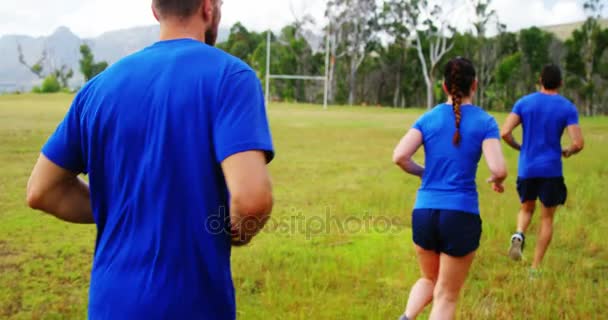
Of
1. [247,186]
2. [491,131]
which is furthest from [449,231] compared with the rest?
[247,186]

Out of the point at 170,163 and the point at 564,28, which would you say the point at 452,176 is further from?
the point at 564,28

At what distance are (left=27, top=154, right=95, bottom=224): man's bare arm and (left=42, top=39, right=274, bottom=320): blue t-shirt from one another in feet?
0.58

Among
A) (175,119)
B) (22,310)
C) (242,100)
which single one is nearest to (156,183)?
(175,119)

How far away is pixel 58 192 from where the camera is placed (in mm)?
1803

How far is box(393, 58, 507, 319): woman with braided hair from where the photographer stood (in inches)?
134

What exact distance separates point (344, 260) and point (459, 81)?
2768mm

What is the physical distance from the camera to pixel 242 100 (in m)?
1.58

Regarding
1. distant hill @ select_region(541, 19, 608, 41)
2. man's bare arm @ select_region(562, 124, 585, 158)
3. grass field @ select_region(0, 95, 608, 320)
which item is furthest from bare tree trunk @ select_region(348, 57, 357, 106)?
distant hill @ select_region(541, 19, 608, 41)

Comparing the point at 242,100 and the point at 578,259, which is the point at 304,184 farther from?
the point at 242,100

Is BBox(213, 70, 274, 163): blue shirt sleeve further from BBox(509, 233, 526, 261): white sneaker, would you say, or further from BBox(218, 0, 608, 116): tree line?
BBox(218, 0, 608, 116): tree line

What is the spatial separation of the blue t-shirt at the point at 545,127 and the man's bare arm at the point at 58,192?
175 inches

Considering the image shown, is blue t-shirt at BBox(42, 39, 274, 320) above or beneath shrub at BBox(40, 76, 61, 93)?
above

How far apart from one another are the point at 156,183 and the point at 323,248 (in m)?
4.81

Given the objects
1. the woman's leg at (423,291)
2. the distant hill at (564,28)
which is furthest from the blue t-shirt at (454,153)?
the distant hill at (564,28)
